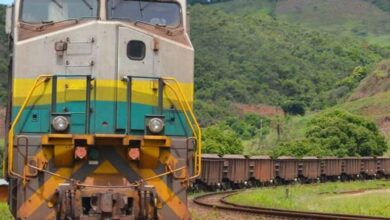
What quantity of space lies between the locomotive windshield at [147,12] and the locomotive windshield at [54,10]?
0.30 metres

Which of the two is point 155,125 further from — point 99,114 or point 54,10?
point 54,10

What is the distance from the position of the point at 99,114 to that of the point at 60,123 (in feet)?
1.94

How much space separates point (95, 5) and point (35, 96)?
1.51m

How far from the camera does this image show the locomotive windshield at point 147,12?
9.62 m

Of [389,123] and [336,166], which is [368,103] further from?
[336,166]

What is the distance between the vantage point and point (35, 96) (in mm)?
9211

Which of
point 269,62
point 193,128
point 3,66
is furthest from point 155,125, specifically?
point 269,62

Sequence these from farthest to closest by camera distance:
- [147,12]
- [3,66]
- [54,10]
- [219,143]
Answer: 1. [3,66]
2. [219,143]
3. [147,12]
4. [54,10]

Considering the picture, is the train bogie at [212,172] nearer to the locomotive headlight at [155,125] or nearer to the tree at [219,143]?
the tree at [219,143]

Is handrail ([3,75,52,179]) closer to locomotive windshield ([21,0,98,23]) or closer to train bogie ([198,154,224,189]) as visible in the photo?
locomotive windshield ([21,0,98,23])

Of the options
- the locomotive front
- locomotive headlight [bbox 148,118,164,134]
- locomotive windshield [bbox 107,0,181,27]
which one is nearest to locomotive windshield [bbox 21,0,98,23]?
the locomotive front

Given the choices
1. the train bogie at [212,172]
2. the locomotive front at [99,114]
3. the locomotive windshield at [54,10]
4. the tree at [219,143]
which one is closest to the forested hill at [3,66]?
the tree at [219,143]

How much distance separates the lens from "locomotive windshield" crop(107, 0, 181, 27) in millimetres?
9625

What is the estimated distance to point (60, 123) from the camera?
8797 mm
